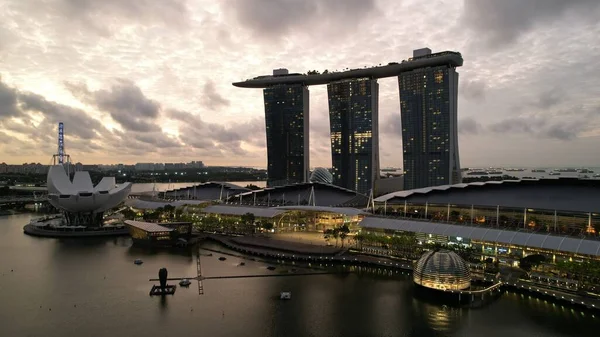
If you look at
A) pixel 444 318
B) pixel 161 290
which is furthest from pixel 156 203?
pixel 444 318

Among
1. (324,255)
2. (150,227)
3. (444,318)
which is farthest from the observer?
(150,227)

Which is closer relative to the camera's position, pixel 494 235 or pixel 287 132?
pixel 494 235

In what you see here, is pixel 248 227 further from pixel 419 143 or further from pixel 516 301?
pixel 419 143

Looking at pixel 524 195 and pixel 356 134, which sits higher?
pixel 356 134

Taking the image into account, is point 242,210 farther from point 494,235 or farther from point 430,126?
point 430,126

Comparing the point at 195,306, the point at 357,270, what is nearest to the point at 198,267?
the point at 195,306
